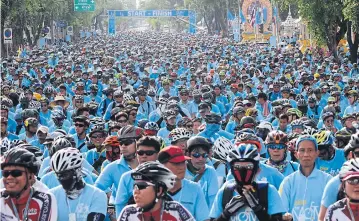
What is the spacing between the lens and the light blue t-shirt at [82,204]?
6418mm

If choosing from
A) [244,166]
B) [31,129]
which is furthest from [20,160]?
[31,129]

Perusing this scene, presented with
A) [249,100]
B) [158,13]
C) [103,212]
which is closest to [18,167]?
[103,212]

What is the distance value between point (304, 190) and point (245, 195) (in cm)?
144

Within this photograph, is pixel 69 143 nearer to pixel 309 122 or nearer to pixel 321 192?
pixel 321 192

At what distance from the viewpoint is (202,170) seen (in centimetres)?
762

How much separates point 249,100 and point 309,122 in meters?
5.57

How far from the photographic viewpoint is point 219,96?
19.8 m

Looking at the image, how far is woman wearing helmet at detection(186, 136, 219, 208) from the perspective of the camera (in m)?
7.48

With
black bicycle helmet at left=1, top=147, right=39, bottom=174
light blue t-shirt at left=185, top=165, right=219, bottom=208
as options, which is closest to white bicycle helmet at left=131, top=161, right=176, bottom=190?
black bicycle helmet at left=1, top=147, right=39, bottom=174

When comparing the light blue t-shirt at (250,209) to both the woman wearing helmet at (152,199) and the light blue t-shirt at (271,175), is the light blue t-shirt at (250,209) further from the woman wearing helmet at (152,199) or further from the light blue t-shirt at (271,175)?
the light blue t-shirt at (271,175)

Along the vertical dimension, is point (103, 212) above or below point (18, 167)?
below

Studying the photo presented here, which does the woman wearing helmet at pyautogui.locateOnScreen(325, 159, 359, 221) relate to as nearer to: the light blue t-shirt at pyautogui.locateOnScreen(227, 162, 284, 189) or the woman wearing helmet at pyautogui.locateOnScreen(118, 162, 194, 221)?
the woman wearing helmet at pyautogui.locateOnScreen(118, 162, 194, 221)

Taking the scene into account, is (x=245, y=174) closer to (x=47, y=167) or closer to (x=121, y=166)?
(x=121, y=166)

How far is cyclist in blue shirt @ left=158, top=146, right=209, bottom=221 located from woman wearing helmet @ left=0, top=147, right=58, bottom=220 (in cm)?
113
